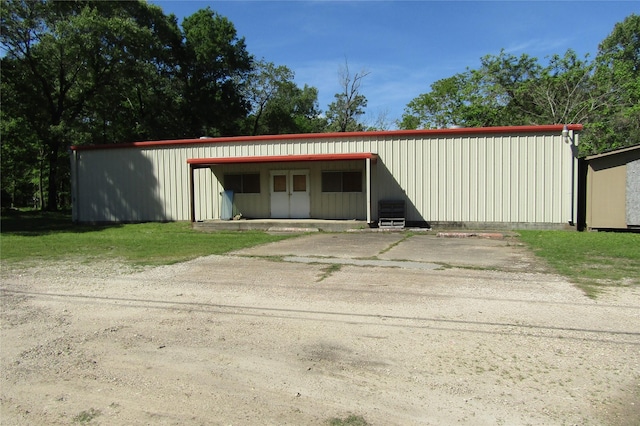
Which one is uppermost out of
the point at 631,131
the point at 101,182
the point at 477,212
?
the point at 631,131

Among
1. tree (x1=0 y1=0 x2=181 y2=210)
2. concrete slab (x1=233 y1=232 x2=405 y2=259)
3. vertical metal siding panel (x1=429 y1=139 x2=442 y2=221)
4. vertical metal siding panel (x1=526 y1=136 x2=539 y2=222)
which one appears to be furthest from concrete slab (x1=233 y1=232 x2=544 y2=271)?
tree (x1=0 y1=0 x2=181 y2=210)

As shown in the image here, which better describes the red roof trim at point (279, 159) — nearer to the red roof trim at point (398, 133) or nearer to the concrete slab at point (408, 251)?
the red roof trim at point (398, 133)

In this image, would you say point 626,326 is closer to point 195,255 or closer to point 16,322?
point 16,322

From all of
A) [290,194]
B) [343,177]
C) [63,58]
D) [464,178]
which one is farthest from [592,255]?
[63,58]

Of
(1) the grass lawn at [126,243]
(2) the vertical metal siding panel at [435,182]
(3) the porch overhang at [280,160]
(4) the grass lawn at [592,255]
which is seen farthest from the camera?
(2) the vertical metal siding panel at [435,182]

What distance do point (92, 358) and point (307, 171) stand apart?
550 inches

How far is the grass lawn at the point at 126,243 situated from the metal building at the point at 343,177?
2.10 metres

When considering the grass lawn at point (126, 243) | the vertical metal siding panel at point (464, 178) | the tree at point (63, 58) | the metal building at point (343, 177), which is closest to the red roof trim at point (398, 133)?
the metal building at point (343, 177)

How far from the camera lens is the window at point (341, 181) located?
17234mm

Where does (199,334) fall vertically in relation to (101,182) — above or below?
below

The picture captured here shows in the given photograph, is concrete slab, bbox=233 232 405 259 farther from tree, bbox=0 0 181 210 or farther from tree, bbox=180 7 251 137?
tree, bbox=180 7 251 137

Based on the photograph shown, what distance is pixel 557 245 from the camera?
36.3 ft

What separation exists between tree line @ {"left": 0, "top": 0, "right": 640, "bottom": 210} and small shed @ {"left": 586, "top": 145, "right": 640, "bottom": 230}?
15.6 m

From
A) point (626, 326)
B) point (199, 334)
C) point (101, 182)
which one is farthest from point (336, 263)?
point (101, 182)
